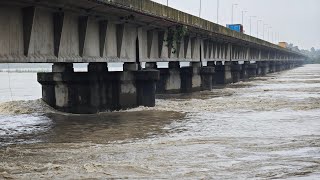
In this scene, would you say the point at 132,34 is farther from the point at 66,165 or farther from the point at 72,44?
the point at 66,165

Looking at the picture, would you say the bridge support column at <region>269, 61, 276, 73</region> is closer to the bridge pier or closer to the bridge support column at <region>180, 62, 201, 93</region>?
the bridge pier

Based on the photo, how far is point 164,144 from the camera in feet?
46.4

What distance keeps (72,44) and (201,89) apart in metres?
23.9

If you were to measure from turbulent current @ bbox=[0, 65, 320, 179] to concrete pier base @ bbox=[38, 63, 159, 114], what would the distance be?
38.9 inches

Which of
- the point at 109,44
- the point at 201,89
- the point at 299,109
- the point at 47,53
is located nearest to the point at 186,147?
the point at 47,53

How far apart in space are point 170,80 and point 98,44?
739 inches

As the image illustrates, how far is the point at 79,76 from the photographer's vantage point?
24484 millimetres

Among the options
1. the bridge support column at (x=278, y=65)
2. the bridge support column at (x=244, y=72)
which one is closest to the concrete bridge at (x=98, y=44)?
the bridge support column at (x=244, y=72)

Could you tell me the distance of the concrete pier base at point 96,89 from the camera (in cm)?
2452

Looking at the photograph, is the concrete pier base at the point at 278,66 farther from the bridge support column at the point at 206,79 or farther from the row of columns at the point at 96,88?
the row of columns at the point at 96,88

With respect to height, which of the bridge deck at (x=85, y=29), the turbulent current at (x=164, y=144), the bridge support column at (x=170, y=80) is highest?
the bridge deck at (x=85, y=29)

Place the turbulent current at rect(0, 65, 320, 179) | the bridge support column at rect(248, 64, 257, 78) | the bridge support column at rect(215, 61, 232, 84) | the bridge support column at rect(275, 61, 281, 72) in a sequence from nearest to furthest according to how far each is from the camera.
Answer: the turbulent current at rect(0, 65, 320, 179), the bridge support column at rect(215, 61, 232, 84), the bridge support column at rect(248, 64, 257, 78), the bridge support column at rect(275, 61, 281, 72)

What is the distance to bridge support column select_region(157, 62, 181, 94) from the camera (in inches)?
1566

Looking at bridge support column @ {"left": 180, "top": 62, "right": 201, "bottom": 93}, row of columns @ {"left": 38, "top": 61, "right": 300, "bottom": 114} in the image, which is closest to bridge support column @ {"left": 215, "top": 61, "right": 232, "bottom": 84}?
bridge support column @ {"left": 180, "top": 62, "right": 201, "bottom": 93}
